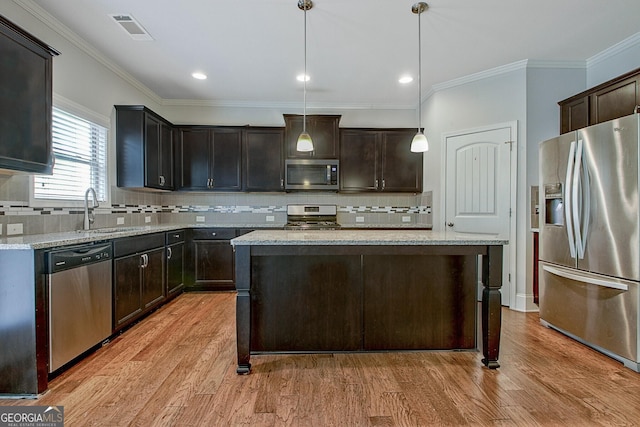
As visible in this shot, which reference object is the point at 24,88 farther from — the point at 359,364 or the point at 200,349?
the point at 359,364

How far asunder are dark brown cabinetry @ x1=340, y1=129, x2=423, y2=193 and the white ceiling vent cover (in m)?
2.69

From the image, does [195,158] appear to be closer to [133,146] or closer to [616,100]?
[133,146]

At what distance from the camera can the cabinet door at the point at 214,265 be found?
4305 millimetres

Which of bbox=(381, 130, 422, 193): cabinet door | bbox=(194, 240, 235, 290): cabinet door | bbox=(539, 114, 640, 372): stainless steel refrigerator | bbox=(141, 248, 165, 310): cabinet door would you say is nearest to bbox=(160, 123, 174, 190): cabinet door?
bbox=(194, 240, 235, 290): cabinet door

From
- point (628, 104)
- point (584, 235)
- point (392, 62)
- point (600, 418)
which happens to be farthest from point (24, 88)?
point (628, 104)

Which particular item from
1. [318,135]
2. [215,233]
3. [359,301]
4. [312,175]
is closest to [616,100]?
[359,301]

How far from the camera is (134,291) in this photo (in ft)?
9.77

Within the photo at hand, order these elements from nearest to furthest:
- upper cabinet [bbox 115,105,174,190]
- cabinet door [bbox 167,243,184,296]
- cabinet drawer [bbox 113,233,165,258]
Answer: cabinet drawer [bbox 113,233,165,258] → upper cabinet [bbox 115,105,174,190] → cabinet door [bbox 167,243,184,296]

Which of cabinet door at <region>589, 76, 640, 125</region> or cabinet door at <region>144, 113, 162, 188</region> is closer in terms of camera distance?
cabinet door at <region>589, 76, 640, 125</region>

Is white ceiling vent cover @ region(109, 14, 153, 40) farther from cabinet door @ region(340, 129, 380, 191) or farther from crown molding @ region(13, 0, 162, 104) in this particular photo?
cabinet door @ region(340, 129, 380, 191)

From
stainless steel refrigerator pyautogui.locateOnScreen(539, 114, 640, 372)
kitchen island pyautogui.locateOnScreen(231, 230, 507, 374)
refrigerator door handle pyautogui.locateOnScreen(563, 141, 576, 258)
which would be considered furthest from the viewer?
refrigerator door handle pyautogui.locateOnScreen(563, 141, 576, 258)

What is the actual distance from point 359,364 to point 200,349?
129cm

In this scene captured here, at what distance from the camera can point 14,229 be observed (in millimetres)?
2346

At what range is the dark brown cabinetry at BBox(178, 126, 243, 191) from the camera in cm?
457
